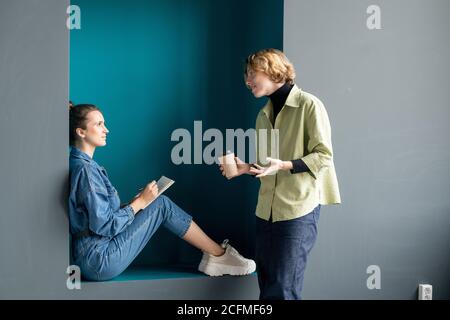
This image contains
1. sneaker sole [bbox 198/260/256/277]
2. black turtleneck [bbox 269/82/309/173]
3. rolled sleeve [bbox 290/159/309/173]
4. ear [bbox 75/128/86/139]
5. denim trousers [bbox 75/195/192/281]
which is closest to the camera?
rolled sleeve [bbox 290/159/309/173]

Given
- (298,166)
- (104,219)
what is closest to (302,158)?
(298,166)

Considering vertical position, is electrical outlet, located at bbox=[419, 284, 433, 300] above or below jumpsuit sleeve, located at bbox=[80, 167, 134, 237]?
below

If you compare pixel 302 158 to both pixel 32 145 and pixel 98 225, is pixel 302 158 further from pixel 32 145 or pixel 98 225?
pixel 32 145

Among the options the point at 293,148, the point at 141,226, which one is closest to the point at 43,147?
the point at 141,226

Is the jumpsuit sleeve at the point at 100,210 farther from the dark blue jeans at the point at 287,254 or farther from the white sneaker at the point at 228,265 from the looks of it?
the dark blue jeans at the point at 287,254

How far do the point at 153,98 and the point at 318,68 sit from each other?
882mm

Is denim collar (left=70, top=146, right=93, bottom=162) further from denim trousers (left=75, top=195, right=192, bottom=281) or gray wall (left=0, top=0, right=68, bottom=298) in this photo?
denim trousers (left=75, top=195, right=192, bottom=281)

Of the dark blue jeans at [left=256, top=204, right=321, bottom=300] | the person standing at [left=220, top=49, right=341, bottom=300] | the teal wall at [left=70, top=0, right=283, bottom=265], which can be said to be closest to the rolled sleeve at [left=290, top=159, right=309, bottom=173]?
the person standing at [left=220, top=49, right=341, bottom=300]

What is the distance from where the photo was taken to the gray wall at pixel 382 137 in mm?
3094

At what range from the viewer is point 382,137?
10.5ft

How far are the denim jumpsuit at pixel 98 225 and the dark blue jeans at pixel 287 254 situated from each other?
0.64 meters

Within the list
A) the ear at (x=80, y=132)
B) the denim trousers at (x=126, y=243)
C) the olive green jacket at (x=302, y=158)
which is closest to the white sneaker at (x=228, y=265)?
the denim trousers at (x=126, y=243)

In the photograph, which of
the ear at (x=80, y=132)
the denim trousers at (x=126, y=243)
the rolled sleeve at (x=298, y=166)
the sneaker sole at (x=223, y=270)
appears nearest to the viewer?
the rolled sleeve at (x=298, y=166)

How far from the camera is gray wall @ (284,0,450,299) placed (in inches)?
122
